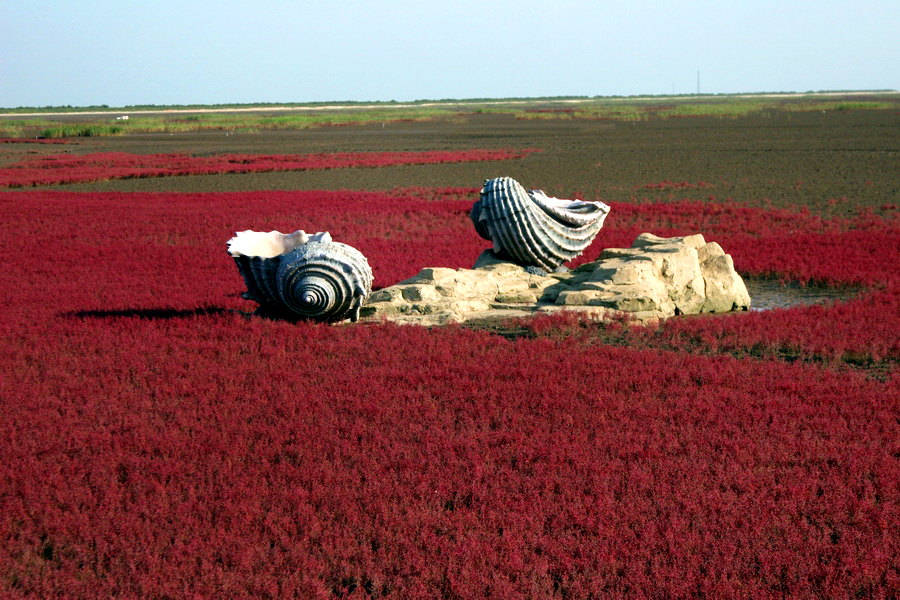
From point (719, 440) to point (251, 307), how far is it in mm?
7838

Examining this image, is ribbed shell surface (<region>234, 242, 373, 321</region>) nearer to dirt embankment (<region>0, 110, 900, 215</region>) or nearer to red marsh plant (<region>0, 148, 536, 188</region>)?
dirt embankment (<region>0, 110, 900, 215</region>)

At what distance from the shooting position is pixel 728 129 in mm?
68188

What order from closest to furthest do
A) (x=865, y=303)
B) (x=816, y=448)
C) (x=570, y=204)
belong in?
(x=816, y=448)
(x=865, y=303)
(x=570, y=204)

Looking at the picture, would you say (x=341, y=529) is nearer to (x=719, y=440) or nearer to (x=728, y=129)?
Answer: (x=719, y=440)

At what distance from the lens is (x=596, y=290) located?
12586 millimetres

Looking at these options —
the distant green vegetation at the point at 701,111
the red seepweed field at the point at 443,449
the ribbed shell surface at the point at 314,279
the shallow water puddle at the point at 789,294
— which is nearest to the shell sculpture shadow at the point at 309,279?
the ribbed shell surface at the point at 314,279

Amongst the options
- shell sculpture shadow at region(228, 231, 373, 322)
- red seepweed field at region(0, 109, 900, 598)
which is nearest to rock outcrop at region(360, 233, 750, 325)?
red seepweed field at region(0, 109, 900, 598)

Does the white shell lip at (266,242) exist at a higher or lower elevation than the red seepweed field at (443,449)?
higher

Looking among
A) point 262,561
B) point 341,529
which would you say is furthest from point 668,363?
point 262,561

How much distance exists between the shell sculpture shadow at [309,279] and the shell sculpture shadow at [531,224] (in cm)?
288

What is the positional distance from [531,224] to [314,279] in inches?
159

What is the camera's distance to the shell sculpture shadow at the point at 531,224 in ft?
45.1

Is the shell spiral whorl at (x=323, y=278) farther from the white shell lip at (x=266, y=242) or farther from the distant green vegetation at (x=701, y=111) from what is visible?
the distant green vegetation at (x=701, y=111)

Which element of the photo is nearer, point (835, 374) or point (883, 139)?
point (835, 374)
